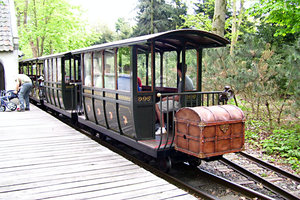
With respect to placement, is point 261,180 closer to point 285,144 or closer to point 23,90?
point 285,144

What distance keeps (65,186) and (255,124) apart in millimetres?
7735

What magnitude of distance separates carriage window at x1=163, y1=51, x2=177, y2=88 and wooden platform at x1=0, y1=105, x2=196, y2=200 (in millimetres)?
2410

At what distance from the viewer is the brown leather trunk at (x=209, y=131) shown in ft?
15.9

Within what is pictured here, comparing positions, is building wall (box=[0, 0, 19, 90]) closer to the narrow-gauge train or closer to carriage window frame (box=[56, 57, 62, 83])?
carriage window frame (box=[56, 57, 62, 83])

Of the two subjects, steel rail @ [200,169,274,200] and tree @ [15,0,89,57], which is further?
tree @ [15,0,89,57]

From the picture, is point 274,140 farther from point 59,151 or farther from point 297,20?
point 59,151

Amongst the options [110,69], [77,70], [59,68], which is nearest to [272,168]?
[110,69]

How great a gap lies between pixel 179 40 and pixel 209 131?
2.42 m

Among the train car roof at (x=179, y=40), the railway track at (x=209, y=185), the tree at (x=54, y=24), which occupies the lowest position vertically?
the railway track at (x=209, y=185)

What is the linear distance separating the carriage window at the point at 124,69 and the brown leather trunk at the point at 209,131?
1.52 meters

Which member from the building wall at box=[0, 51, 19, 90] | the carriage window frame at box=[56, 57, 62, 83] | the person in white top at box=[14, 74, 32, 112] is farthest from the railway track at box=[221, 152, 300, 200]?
the building wall at box=[0, 51, 19, 90]

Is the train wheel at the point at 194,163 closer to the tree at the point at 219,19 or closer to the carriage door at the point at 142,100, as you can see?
the carriage door at the point at 142,100

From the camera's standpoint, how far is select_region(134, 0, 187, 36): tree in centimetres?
2833

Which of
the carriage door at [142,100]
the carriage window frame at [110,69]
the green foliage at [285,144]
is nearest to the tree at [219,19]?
the green foliage at [285,144]
